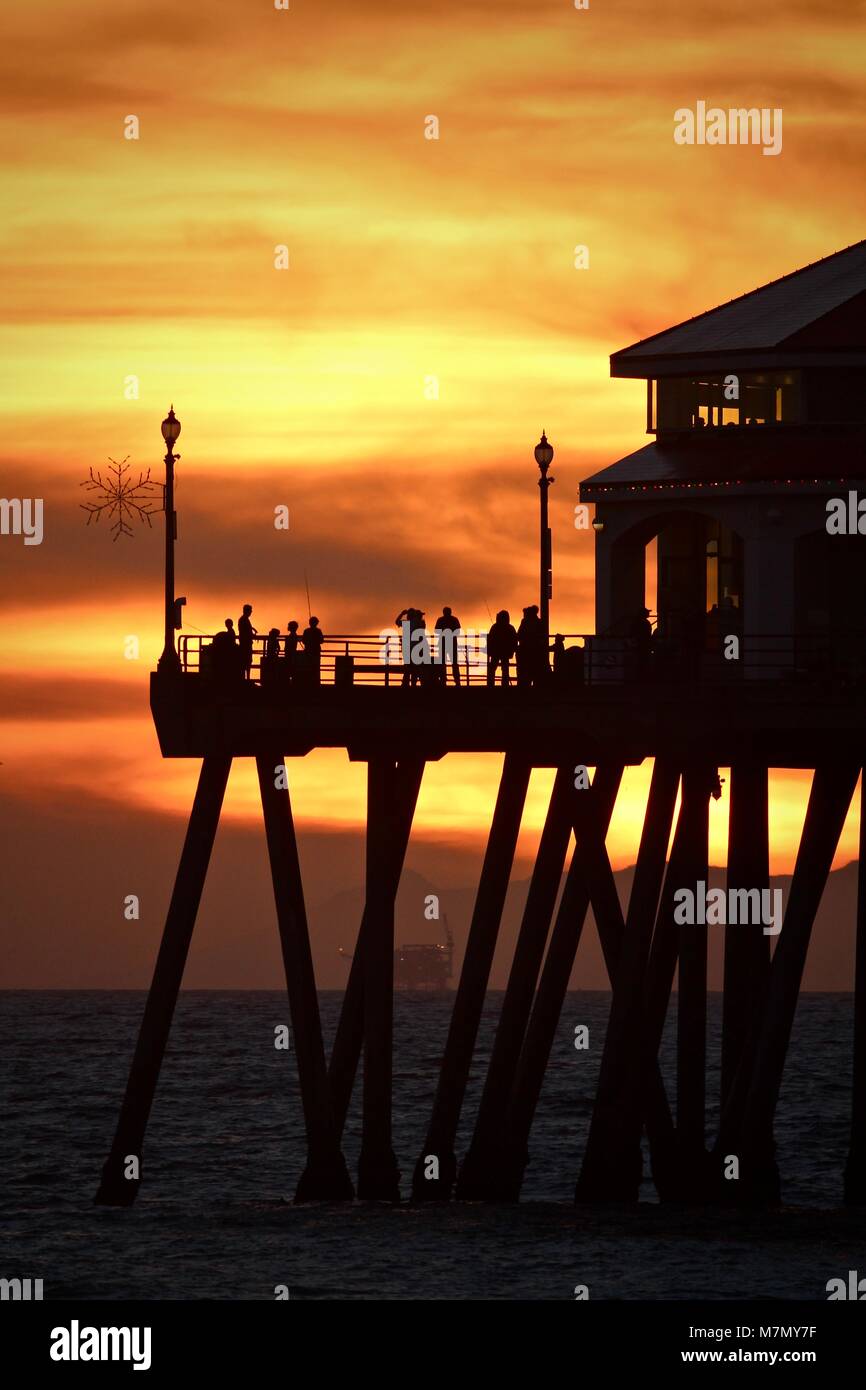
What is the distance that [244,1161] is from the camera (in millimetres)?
70562

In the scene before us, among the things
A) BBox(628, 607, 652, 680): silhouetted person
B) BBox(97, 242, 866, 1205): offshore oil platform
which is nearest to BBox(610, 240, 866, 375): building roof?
BBox(97, 242, 866, 1205): offshore oil platform

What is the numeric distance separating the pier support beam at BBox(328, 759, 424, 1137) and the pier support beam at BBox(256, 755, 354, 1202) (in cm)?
90

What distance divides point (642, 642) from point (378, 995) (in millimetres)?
6676

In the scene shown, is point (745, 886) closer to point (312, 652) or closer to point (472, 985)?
point (472, 985)

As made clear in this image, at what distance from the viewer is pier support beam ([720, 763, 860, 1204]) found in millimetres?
46125

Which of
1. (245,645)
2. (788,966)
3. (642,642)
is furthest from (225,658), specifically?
(788,966)

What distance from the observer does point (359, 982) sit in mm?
50219

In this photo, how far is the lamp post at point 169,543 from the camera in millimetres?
46344

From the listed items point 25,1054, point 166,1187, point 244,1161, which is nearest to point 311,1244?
point 166,1187

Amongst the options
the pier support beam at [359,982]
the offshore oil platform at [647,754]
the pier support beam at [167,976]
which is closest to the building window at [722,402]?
the offshore oil platform at [647,754]

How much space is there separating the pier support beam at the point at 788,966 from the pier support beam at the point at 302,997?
240 inches

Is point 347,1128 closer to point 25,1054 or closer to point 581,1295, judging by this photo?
point 581,1295

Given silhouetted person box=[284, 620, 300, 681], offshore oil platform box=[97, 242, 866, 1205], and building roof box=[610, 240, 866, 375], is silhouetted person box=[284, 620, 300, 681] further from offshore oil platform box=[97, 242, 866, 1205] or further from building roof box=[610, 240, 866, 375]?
building roof box=[610, 240, 866, 375]
